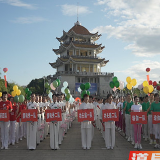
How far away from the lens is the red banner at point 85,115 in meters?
6.81

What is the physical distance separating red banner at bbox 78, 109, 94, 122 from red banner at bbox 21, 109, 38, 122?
1.38 m

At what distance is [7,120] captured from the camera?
22.8ft

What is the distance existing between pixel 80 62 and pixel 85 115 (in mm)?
Result: 38898

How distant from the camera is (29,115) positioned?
683cm

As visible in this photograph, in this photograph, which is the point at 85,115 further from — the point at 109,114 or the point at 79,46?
the point at 79,46

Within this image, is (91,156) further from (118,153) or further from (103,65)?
(103,65)

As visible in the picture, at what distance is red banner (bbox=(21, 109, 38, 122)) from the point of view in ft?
22.3

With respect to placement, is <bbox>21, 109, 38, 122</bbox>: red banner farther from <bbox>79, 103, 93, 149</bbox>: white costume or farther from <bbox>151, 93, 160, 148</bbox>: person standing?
<bbox>151, 93, 160, 148</bbox>: person standing

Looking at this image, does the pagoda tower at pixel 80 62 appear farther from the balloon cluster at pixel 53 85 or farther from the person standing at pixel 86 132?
the person standing at pixel 86 132

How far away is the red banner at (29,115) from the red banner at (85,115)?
138cm

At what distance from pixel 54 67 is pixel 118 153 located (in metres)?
46.0

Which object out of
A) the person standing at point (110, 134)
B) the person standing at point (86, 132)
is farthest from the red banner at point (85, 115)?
the person standing at point (110, 134)

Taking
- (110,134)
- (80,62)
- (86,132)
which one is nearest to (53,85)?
(86,132)

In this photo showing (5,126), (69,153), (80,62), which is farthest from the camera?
(80,62)
